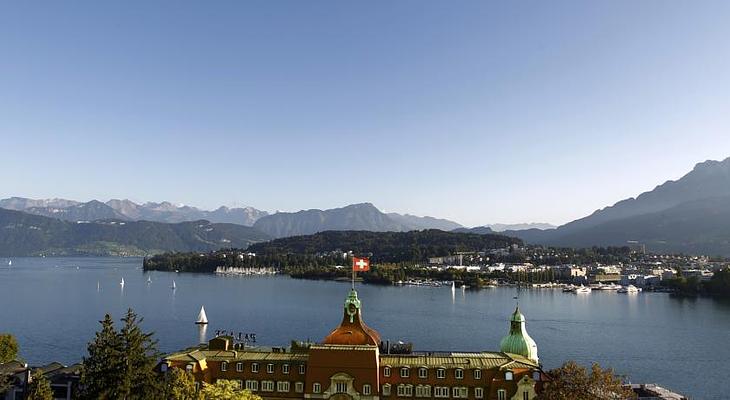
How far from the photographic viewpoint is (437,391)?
4159cm

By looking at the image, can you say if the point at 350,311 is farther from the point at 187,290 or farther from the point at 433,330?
the point at 187,290

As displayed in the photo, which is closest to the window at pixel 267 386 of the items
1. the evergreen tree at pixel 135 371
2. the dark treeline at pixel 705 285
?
the evergreen tree at pixel 135 371

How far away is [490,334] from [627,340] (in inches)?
835

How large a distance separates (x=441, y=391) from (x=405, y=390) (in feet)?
7.82

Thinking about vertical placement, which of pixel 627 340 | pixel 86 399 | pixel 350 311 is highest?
pixel 350 311

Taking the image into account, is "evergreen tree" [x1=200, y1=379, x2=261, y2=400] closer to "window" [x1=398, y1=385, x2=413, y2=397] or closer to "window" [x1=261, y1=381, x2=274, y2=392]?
"window" [x1=261, y1=381, x2=274, y2=392]

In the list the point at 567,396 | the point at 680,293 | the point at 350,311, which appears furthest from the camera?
the point at 680,293

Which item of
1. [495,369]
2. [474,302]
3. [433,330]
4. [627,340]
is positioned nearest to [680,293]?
[474,302]

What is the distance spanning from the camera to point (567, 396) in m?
37.5

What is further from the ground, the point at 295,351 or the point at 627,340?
the point at 295,351

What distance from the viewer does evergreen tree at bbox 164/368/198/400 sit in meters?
33.6

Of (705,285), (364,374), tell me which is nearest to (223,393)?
(364,374)

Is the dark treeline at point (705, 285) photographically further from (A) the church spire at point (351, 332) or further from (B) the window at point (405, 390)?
(B) the window at point (405, 390)

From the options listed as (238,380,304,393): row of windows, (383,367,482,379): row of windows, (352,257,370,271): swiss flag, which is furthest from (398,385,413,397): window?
(352,257,370,271): swiss flag
